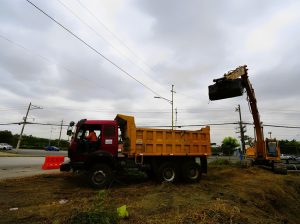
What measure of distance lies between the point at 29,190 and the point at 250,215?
7516 millimetres

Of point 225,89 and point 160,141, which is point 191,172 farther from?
point 225,89

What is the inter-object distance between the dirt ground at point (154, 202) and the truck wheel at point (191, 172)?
4.55ft

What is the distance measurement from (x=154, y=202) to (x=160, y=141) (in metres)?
4.16

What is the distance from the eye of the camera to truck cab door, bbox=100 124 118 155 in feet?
34.4

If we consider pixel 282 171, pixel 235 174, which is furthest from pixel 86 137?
pixel 282 171

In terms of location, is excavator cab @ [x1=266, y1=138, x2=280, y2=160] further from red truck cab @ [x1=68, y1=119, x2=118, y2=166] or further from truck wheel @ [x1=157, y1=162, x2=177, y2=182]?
red truck cab @ [x1=68, y1=119, x2=118, y2=166]

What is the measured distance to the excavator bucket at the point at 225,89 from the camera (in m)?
13.4

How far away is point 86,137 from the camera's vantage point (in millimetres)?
10531

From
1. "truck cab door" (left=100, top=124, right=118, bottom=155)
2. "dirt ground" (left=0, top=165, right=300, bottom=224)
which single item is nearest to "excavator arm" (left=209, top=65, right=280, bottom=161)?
"dirt ground" (left=0, top=165, right=300, bottom=224)

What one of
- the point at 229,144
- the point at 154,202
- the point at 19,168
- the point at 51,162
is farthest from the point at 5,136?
the point at 154,202

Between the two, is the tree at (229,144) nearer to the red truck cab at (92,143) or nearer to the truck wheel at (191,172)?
the truck wheel at (191,172)

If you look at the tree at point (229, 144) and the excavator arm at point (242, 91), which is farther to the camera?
the tree at point (229, 144)

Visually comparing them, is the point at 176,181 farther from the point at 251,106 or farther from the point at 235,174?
the point at 251,106

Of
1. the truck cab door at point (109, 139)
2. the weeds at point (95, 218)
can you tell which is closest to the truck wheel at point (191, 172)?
the truck cab door at point (109, 139)
